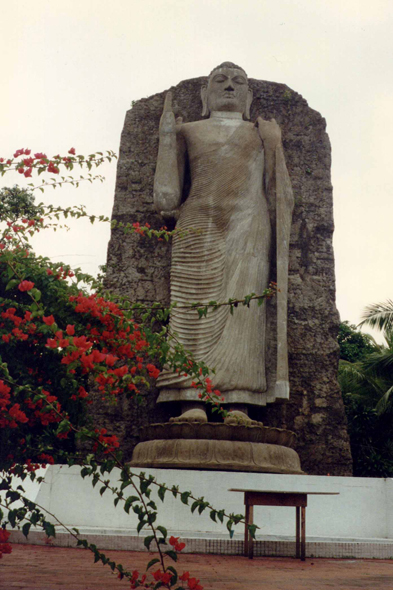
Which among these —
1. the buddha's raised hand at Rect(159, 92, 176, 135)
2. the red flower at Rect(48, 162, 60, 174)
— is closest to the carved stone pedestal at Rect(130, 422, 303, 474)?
the buddha's raised hand at Rect(159, 92, 176, 135)

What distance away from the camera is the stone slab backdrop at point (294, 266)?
21.4ft

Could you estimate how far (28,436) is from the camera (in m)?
2.55

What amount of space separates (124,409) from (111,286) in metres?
1.24

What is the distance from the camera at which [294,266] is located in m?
7.06

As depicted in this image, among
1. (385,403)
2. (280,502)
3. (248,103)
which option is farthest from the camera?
(385,403)

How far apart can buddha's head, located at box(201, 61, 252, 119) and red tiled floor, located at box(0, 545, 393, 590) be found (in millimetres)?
4556

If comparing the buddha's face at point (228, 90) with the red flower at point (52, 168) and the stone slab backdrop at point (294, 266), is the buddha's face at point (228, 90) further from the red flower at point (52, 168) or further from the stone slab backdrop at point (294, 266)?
the red flower at point (52, 168)

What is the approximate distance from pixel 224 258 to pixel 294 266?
95cm

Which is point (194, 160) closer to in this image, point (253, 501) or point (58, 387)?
point (253, 501)

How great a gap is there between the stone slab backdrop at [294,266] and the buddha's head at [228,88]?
44cm

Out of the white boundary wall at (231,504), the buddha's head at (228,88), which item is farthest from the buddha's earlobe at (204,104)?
the white boundary wall at (231,504)

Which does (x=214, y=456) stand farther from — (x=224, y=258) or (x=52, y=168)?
(x=52, y=168)

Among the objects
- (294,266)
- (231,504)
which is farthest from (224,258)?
(231,504)

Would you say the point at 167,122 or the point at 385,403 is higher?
the point at 167,122
